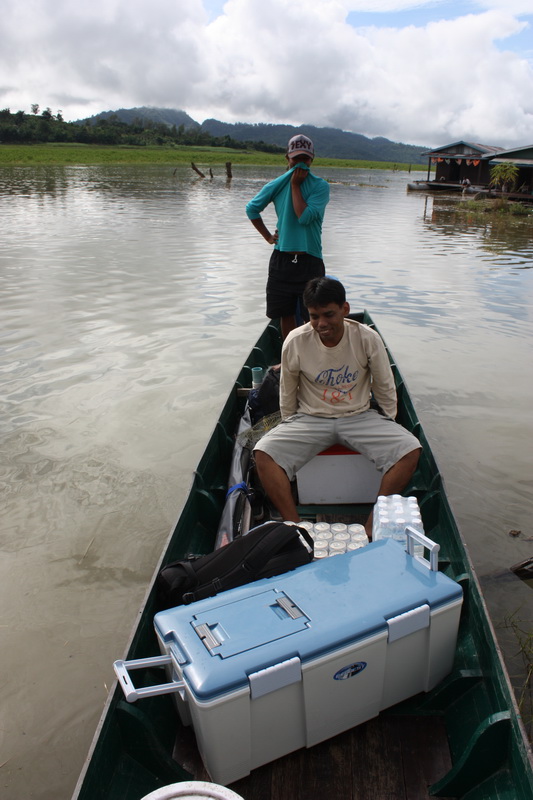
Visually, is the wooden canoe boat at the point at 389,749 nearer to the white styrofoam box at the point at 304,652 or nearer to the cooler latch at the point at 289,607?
the white styrofoam box at the point at 304,652

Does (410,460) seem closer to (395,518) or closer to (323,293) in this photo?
(395,518)

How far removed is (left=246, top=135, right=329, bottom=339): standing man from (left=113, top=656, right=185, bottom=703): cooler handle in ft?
14.6

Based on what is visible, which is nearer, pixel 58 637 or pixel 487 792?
pixel 487 792

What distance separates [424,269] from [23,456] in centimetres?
1293

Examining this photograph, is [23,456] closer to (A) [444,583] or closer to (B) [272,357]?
(B) [272,357]

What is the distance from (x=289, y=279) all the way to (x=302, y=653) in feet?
14.9

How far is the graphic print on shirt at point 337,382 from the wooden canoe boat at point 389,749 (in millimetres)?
1639

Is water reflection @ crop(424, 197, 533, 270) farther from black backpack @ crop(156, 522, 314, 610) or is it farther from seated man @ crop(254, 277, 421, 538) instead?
black backpack @ crop(156, 522, 314, 610)

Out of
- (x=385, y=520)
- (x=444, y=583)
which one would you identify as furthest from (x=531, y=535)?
(x=444, y=583)

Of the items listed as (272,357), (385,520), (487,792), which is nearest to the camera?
(487,792)

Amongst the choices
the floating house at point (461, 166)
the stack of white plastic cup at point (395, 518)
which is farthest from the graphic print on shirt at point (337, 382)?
the floating house at point (461, 166)

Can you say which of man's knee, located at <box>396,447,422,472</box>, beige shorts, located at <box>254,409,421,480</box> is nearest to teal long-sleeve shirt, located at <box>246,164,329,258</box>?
beige shorts, located at <box>254,409,421,480</box>

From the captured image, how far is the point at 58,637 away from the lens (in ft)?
12.3

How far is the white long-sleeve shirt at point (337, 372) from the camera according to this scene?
402cm
